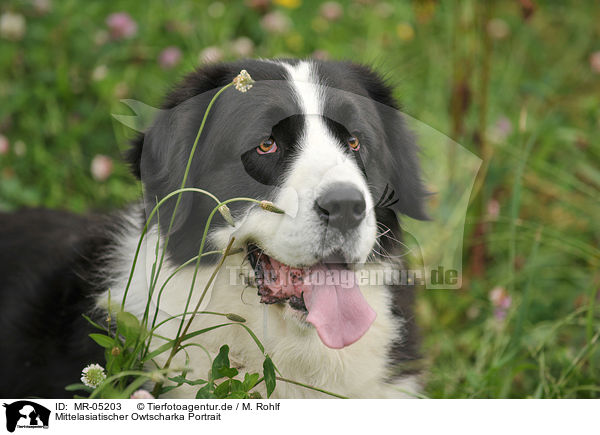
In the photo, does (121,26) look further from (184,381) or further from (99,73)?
(184,381)

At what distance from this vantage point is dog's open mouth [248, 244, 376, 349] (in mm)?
2014

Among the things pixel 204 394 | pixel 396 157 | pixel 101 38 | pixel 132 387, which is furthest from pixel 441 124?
pixel 132 387

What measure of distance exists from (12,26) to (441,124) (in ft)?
9.12

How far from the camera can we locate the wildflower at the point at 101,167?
3.63 metres

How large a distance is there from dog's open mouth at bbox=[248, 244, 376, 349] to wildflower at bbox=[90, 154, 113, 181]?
1.86 meters

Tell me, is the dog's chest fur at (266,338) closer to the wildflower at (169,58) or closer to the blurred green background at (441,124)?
the blurred green background at (441,124)

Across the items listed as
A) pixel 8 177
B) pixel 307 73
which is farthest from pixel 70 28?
pixel 307 73

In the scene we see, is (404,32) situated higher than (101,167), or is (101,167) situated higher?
(404,32)

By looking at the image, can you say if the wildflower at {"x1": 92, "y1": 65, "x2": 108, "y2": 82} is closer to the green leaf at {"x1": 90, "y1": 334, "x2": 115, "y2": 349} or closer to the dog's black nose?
the green leaf at {"x1": 90, "y1": 334, "x2": 115, "y2": 349}

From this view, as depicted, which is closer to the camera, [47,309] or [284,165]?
[284,165]

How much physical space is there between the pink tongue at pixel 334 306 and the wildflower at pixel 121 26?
8.72 feet

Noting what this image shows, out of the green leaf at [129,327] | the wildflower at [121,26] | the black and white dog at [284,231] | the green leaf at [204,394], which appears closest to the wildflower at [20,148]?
the wildflower at [121,26]

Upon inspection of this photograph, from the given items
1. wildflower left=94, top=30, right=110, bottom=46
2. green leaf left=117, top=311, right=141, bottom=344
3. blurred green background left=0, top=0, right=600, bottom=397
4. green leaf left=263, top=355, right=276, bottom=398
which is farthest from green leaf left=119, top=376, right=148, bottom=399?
wildflower left=94, top=30, right=110, bottom=46

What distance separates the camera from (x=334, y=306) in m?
2.02
